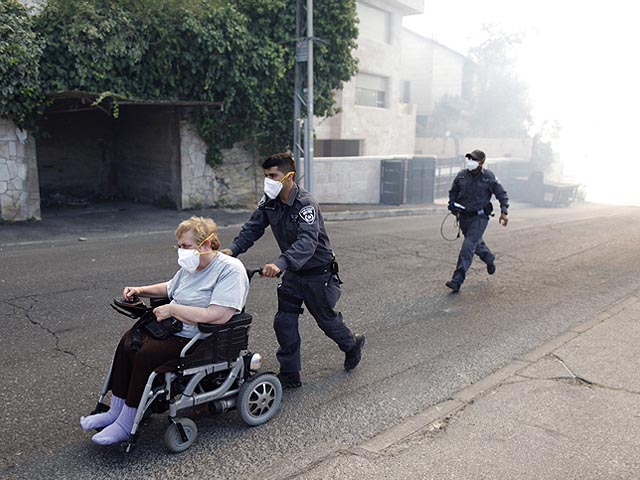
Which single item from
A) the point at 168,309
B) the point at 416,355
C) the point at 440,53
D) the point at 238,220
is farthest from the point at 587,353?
the point at 440,53

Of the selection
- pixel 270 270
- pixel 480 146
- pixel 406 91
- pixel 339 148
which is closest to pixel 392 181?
pixel 339 148

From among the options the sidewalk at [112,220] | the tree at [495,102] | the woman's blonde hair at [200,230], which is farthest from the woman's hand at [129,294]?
the tree at [495,102]

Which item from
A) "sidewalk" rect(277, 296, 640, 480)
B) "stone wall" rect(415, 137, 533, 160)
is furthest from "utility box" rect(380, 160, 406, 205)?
"stone wall" rect(415, 137, 533, 160)

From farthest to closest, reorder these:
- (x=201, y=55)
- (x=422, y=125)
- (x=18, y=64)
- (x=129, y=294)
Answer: (x=422, y=125) < (x=201, y=55) < (x=18, y=64) < (x=129, y=294)

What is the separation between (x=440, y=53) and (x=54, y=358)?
132ft

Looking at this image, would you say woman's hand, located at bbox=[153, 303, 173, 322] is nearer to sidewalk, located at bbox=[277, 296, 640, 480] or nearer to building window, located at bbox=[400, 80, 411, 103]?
sidewalk, located at bbox=[277, 296, 640, 480]

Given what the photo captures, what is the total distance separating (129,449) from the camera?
3.49 meters

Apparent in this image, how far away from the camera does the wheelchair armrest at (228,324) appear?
12.1 feet

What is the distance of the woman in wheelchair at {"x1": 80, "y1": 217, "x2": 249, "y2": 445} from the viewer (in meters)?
3.54

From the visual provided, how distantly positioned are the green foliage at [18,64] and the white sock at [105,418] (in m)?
10.0

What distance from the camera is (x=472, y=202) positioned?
26.3ft

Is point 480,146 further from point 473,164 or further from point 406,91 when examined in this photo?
point 473,164

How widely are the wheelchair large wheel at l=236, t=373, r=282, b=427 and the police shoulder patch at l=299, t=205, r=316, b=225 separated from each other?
115 centimetres

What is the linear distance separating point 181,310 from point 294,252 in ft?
3.23
